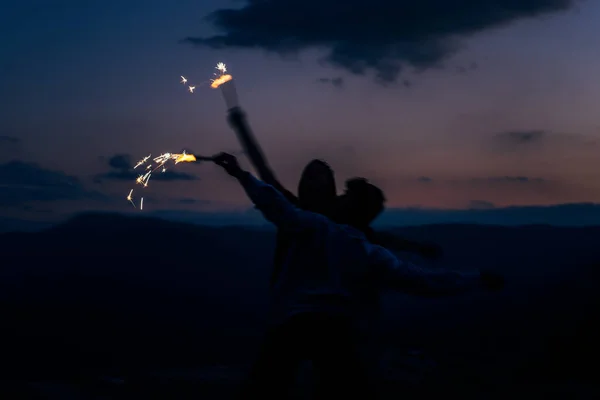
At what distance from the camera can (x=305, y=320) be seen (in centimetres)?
335

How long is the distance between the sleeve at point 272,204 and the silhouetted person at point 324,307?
0.06 metres

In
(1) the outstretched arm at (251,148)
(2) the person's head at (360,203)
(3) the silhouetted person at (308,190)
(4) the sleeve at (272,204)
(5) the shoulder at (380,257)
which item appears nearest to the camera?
(4) the sleeve at (272,204)

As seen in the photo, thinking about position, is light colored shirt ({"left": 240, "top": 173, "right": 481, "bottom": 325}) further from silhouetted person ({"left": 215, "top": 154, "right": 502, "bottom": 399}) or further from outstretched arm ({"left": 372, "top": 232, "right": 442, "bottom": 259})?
outstretched arm ({"left": 372, "top": 232, "right": 442, "bottom": 259})

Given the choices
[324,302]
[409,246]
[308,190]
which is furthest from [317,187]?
[409,246]

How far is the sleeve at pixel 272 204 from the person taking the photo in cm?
309

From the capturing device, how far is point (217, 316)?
52.5 ft

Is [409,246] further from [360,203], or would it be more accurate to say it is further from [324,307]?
[324,307]

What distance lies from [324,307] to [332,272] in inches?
6.7

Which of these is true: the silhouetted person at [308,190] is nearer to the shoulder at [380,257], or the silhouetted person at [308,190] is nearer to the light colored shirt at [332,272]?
the light colored shirt at [332,272]

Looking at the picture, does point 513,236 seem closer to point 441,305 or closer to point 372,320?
point 441,305

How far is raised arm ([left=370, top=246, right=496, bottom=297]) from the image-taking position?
135 inches

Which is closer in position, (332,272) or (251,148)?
(332,272)

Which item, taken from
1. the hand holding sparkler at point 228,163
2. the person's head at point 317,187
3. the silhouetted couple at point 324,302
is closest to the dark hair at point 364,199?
the person's head at point 317,187

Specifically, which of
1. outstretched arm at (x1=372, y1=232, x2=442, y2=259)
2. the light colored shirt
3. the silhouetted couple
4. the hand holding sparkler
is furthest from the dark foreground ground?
A: the hand holding sparkler
